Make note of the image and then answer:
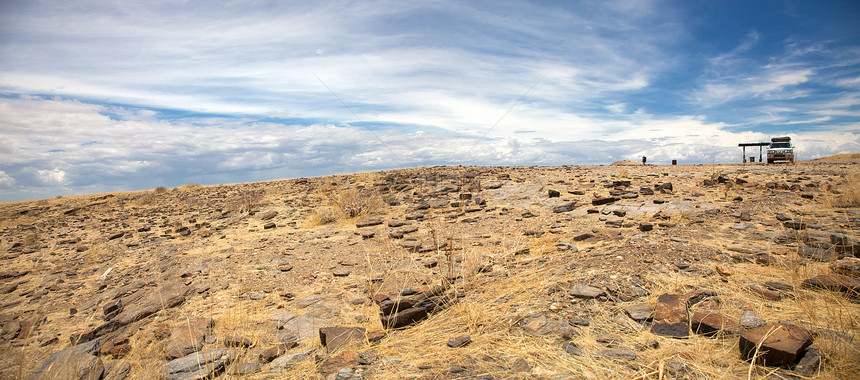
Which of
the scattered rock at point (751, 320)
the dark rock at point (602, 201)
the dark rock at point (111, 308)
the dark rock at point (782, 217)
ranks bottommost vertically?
the dark rock at point (111, 308)

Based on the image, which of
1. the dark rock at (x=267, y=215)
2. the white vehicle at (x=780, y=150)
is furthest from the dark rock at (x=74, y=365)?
the white vehicle at (x=780, y=150)

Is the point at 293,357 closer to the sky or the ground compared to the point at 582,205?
closer to the ground

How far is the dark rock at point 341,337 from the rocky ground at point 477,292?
0.02 meters

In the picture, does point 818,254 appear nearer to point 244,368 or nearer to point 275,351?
point 275,351

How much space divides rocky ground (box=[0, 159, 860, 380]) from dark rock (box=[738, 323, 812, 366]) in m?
0.01

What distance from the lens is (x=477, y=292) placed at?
395cm

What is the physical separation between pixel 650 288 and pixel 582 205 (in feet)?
15.1

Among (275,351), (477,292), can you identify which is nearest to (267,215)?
(275,351)

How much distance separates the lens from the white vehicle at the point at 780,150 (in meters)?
19.0

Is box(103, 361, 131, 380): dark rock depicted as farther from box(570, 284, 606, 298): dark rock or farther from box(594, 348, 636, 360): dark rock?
box(570, 284, 606, 298): dark rock

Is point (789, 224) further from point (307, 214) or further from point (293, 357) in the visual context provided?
point (307, 214)

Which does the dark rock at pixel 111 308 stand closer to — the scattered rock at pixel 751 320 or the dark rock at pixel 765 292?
the scattered rock at pixel 751 320

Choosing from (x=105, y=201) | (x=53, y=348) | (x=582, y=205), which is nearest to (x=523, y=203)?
(x=582, y=205)

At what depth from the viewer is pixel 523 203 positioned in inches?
334
